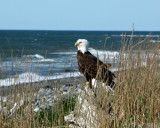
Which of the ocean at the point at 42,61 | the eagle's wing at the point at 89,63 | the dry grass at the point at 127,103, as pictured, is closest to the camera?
the dry grass at the point at 127,103

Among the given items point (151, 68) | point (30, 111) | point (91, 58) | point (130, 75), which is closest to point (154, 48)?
point (151, 68)

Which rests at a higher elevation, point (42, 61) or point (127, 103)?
point (127, 103)

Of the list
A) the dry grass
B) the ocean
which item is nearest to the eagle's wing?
the ocean

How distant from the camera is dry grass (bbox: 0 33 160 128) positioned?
2645mm

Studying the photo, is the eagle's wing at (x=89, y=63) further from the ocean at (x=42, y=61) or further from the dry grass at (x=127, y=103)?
the dry grass at (x=127, y=103)

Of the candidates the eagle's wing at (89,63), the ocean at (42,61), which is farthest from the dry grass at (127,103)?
the eagle's wing at (89,63)

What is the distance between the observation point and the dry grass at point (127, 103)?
8.68 feet

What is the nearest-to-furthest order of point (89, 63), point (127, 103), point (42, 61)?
1. point (127, 103)
2. point (89, 63)
3. point (42, 61)

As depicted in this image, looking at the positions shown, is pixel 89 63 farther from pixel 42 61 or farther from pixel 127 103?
pixel 42 61

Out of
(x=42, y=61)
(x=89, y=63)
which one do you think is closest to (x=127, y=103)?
(x=89, y=63)

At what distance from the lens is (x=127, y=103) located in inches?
124

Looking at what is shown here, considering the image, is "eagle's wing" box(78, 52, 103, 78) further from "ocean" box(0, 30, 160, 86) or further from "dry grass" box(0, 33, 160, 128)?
"dry grass" box(0, 33, 160, 128)

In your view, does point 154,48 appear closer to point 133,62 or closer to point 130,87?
point 133,62

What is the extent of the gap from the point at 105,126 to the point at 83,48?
9.80 feet
